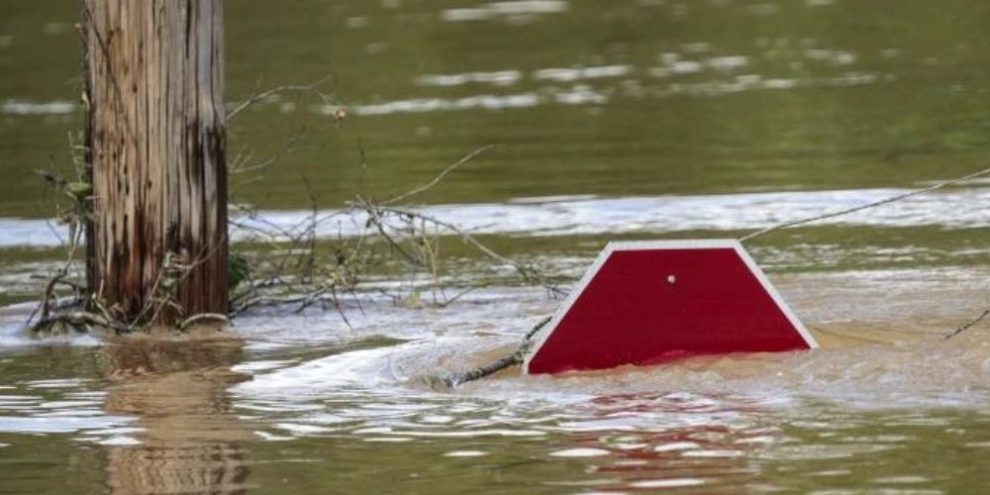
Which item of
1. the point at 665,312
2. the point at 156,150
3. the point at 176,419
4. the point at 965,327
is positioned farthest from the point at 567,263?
the point at 176,419

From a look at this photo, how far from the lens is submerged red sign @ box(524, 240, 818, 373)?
9844 millimetres

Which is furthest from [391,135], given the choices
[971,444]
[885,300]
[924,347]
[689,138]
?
[971,444]

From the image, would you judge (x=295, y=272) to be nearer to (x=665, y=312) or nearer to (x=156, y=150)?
(x=156, y=150)

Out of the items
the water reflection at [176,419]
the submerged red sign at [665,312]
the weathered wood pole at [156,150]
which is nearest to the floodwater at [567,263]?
the water reflection at [176,419]

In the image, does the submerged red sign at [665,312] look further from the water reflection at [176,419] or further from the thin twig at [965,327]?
the water reflection at [176,419]

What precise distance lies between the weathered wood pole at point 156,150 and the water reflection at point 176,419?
40 cm

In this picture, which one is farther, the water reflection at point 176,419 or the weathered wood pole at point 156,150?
the weathered wood pole at point 156,150

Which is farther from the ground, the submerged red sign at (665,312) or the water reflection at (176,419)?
the submerged red sign at (665,312)

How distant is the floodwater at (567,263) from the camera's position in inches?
333

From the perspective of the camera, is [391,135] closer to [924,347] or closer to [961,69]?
[961,69]

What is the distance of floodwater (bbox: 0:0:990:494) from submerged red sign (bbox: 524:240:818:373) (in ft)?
0.41

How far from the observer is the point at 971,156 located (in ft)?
56.1

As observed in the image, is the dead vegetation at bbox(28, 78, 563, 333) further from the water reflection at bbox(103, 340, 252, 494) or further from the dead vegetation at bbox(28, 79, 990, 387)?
the water reflection at bbox(103, 340, 252, 494)

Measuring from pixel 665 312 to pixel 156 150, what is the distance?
114 inches
